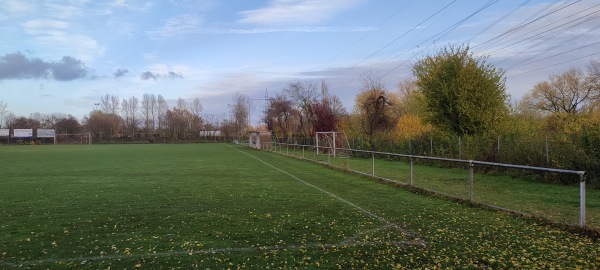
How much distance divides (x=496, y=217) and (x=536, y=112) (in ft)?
171

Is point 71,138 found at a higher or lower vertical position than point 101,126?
lower

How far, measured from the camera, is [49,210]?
9.48 m

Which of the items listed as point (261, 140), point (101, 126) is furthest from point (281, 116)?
point (101, 126)

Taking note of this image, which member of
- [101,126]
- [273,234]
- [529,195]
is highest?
[101,126]

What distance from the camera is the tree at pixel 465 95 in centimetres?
2177

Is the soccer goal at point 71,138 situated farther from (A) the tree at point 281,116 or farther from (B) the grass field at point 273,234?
(B) the grass field at point 273,234

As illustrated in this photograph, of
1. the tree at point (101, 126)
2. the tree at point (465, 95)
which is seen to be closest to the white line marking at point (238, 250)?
the tree at point (465, 95)

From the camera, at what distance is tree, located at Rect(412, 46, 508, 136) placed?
21766 mm

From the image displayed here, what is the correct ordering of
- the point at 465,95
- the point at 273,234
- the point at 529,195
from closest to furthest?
the point at 273,234 < the point at 529,195 < the point at 465,95

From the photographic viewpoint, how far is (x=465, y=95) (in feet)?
70.9

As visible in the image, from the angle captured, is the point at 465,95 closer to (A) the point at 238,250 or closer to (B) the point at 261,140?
(A) the point at 238,250

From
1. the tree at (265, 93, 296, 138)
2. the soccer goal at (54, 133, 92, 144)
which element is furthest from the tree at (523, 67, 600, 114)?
the soccer goal at (54, 133, 92, 144)

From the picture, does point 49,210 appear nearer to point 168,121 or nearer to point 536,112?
point 536,112

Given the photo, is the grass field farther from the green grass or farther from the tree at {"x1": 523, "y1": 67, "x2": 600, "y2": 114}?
the tree at {"x1": 523, "y1": 67, "x2": 600, "y2": 114}
